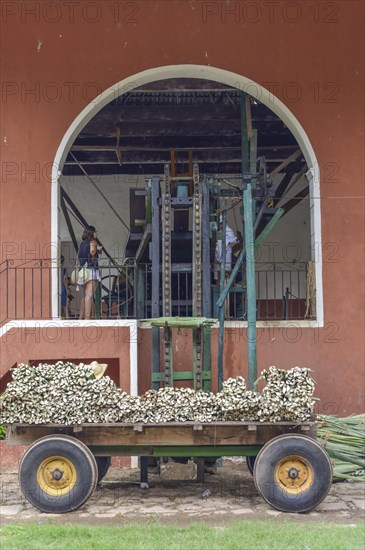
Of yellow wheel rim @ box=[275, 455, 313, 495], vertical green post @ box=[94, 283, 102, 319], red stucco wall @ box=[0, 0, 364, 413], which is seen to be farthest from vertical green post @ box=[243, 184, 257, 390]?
vertical green post @ box=[94, 283, 102, 319]

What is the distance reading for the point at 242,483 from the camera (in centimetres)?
984

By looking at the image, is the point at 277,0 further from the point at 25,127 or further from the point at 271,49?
the point at 25,127

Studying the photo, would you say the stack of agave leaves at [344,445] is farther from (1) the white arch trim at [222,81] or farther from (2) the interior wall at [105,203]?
(2) the interior wall at [105,203]

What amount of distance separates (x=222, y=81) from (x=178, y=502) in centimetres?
616

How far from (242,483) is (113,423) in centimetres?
216

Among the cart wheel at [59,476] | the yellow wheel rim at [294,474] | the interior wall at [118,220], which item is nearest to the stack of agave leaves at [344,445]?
the yellow wheel rim at [294,474]

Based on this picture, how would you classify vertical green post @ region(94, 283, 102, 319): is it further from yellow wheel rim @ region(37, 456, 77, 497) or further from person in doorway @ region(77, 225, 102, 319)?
yellow wheel rim @ region(37, 456, 77, 497)

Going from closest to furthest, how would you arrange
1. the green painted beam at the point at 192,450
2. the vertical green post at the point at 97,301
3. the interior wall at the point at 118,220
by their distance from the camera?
the green painted beam at the point at 192,450 < the vertical green post at the point at 97,301 < the interior wall at the point at 118,220

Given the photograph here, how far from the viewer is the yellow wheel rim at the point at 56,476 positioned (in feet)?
27.5

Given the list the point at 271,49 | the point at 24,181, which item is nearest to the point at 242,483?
the point at 24,181

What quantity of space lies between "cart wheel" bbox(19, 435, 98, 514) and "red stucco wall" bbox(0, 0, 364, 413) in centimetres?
360

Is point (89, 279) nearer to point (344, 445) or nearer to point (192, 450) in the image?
point (192, 450)

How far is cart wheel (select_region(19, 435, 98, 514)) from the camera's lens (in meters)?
8.36

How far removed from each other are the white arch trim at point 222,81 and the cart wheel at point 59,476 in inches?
125
